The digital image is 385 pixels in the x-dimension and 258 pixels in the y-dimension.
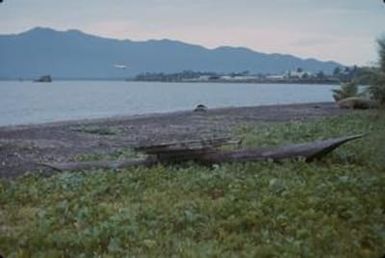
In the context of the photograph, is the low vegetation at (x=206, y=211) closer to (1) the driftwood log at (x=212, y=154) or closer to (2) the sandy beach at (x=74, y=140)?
(1) the driftwood log at (x=212, y=154)

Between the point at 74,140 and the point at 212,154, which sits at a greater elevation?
the point at 212,154

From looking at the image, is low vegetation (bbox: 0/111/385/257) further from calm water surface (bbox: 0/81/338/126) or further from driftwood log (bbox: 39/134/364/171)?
calm water surface (bbox: 0/81/338/126)

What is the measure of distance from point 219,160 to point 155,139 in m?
8.44

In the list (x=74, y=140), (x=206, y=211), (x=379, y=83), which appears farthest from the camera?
(x=74, y=140)

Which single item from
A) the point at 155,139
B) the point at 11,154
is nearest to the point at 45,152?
the point at 11,154

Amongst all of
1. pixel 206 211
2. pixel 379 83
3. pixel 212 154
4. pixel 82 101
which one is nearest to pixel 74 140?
pixel 212 154

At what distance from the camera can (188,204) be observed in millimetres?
6980

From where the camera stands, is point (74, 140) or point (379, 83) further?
point (74, 140)

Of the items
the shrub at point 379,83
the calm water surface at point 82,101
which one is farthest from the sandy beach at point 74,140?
the shrub at point 379,83

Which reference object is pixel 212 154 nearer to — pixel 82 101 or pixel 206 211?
pixel 206 211

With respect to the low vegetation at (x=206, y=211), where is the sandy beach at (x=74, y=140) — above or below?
below

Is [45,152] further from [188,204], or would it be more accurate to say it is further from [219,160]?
[188,204]

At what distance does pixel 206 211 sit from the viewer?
6.56m

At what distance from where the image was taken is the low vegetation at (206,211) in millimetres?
5316
